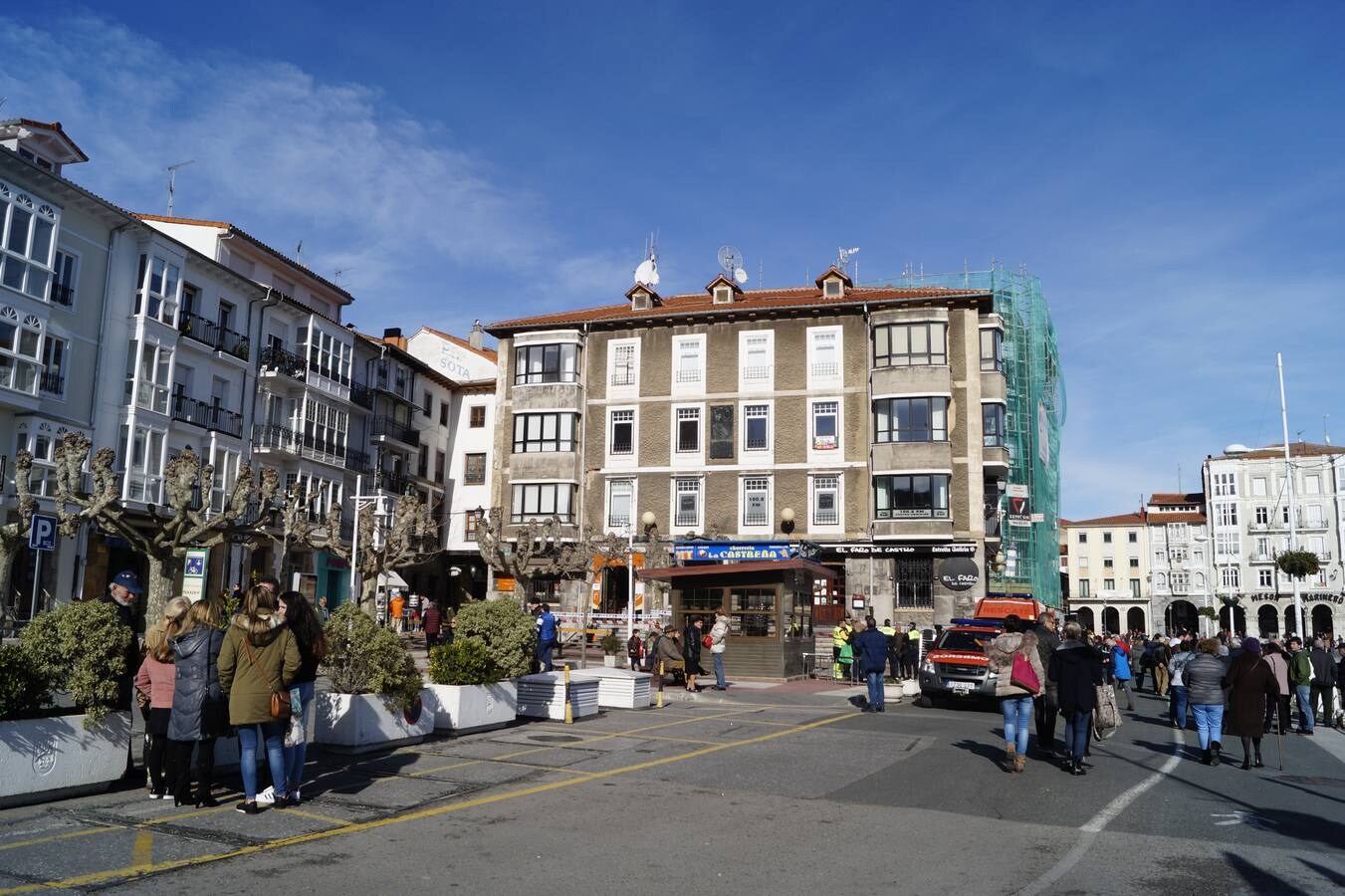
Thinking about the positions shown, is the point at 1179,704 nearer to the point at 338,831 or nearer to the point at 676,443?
the point at 338,831

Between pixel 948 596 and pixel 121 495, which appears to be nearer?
pixel 121 495

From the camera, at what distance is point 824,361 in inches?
1738

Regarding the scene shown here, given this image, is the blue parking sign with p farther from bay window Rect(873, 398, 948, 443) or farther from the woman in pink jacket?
bay window Rect(873, 398, 948, 443)

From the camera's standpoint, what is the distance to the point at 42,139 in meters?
32.5

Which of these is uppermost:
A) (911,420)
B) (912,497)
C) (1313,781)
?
(911,420)

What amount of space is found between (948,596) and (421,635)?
20.5m

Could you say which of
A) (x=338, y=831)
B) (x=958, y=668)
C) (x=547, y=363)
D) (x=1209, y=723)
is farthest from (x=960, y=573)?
(x=338, y=831)

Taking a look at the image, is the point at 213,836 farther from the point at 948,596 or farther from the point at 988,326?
the point at 988,326

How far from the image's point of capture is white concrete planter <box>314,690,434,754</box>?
37.0 feet

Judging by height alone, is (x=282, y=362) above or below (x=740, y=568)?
above

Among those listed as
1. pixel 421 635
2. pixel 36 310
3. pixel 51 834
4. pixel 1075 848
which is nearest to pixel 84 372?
pixel 36 310

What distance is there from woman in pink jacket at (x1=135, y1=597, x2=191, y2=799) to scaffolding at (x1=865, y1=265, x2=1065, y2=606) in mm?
41061

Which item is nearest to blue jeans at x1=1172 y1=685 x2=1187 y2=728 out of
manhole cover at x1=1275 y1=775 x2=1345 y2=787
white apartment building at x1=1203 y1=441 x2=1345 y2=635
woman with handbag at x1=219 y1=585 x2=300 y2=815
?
manhole cover at x1=1275 y1=775 x2=1345 y2=787

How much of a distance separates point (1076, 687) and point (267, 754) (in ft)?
29.8
